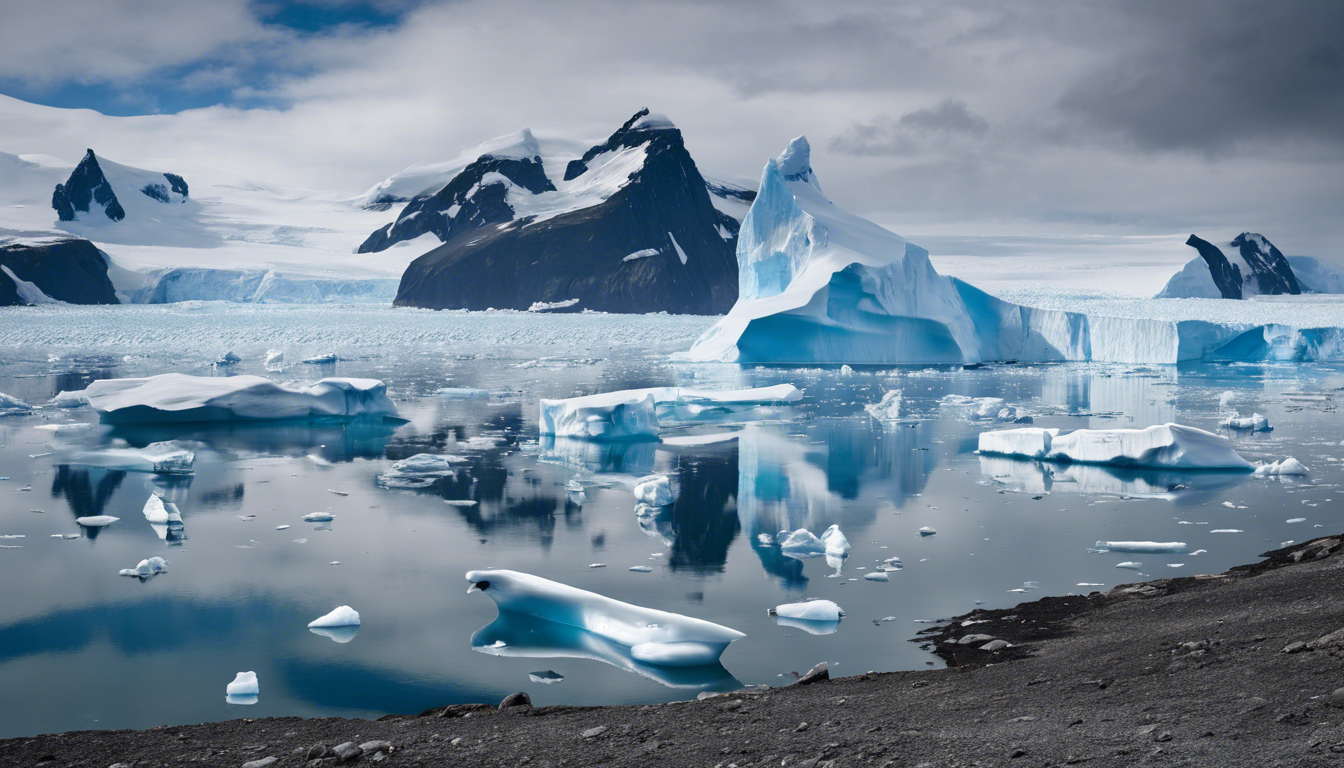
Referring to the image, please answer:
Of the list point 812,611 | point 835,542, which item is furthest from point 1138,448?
point 812,611

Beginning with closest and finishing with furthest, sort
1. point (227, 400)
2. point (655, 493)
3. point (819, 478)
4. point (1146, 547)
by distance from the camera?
point (1146, 547) → point (655, 493) → point (819, 478) → point (227, 400)

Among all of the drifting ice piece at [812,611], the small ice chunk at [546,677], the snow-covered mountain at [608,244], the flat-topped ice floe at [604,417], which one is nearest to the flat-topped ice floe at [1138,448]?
the flat-topped ice floe at [604,417]

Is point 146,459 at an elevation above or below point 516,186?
below

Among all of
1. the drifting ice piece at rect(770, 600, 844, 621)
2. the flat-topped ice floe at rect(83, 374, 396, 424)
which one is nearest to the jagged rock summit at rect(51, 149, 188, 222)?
the flat-topped ice floe at rect(83, 374, 396, 424)

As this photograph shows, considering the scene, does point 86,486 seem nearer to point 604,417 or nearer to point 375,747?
point 604,417

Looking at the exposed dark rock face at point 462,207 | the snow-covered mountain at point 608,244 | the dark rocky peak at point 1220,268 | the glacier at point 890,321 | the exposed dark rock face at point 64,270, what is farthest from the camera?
the exposed dark rock face at point 462,207

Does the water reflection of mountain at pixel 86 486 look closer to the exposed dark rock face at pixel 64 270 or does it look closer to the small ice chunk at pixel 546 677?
the small ice chunk at pixel 546 677

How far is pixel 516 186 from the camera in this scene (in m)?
96.8

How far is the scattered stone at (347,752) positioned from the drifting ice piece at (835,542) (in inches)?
165

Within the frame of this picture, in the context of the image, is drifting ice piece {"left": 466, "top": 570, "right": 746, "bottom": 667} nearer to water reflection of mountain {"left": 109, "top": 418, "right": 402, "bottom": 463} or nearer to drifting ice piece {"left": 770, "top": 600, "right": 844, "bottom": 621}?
drifting ice piece {"left": 770, "top": 600, "right": 844, "bottom": 621}

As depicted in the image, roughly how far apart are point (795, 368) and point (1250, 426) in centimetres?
1205

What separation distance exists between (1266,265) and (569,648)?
77.7 meters

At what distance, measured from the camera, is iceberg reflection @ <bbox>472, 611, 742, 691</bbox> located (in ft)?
15.5

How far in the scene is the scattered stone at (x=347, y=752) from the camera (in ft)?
11.1
